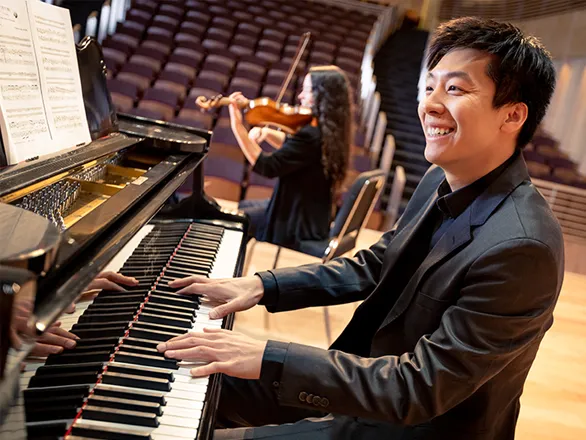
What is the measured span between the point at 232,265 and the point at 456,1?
1367 cm

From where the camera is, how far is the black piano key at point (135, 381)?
3.41 ft

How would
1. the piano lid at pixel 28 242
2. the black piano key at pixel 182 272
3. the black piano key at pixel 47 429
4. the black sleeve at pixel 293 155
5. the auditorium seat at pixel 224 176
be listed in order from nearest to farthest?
1. the piano lid at pixel 28 242
2. the black piano key at pixel 47 429
3. the black piano key at pixel 182 272
4. the black sleeve at pixel 293 155
5. the auditorium seat at pixel 224 176

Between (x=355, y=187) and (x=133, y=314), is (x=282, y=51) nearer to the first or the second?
(x=355, y=187)

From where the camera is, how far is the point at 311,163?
342 cm

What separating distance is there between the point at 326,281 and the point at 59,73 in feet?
3.19

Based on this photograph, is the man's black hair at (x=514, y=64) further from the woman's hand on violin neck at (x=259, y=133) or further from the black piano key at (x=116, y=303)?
the woman's hand on violin neck at (x=259, y=133)

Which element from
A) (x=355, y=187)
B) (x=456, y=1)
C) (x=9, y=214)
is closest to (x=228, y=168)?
(x=355, y=187)

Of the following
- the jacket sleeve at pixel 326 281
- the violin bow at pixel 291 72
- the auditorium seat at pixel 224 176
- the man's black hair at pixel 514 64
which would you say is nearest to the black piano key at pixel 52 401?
the jacket sleeve at pixel 326 281

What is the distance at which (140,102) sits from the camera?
6066mm

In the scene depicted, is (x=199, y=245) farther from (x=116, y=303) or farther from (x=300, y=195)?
(x=300, y=195)

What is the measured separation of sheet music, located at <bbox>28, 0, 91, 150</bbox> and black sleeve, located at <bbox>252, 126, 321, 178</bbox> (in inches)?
67.9

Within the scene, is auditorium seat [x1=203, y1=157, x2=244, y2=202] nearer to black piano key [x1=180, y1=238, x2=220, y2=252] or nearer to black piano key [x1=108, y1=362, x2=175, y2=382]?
black piano key [x1=180, y1=238, x2=220, y2=252]

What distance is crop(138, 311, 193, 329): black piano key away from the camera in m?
1.28

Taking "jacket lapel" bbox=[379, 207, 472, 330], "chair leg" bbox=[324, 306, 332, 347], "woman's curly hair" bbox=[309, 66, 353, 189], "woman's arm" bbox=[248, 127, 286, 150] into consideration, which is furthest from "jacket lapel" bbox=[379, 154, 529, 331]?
"woman's arm" bbox=[248, 127, 286, 150]
